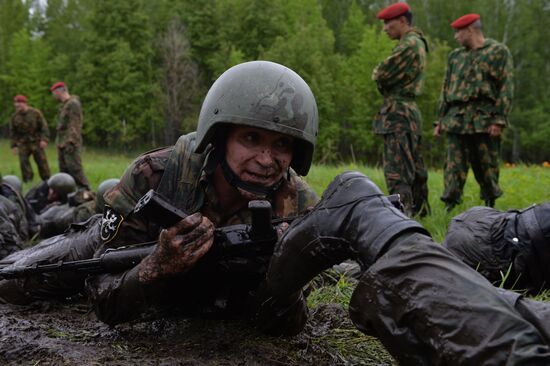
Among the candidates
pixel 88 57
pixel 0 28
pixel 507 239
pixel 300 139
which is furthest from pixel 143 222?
pixel 0 28

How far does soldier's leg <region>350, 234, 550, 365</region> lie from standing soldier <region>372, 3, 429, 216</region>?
4.68 m

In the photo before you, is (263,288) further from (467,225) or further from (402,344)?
(467,225)

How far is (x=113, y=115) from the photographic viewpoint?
3666 cm

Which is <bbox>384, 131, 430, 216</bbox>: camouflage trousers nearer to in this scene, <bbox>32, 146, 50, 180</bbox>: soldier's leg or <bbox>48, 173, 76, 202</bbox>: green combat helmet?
<bbox>48, 173, 76, 202</bbox>: green combat helmet

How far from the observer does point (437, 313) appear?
5.17 feet

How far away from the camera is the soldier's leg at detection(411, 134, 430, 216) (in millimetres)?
6621

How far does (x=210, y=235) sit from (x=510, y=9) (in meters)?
42.9

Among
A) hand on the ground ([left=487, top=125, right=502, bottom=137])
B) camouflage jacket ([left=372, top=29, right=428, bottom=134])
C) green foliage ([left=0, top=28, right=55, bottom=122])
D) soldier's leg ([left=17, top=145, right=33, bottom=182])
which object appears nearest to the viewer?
hand on the ground ([left=487, top=125, right=502, bottom=137])

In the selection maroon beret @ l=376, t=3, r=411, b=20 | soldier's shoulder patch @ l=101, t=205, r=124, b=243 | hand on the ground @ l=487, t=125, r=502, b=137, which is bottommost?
hand on the ground @ l=487, t=125, r=502, b=137

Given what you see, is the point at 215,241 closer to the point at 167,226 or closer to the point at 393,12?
the point at 167,226

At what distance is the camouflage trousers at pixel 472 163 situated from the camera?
6.29 meters

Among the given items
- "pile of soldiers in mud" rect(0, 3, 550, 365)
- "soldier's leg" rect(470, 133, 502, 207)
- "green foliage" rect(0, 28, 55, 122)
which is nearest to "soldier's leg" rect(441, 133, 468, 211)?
"soldier's leg" rect(470, 133, 502, 207)

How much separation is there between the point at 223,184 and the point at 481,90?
445cm

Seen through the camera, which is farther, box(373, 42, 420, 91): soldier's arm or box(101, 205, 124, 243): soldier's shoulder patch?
box(373, 42, 420, 91): soldier's arm
